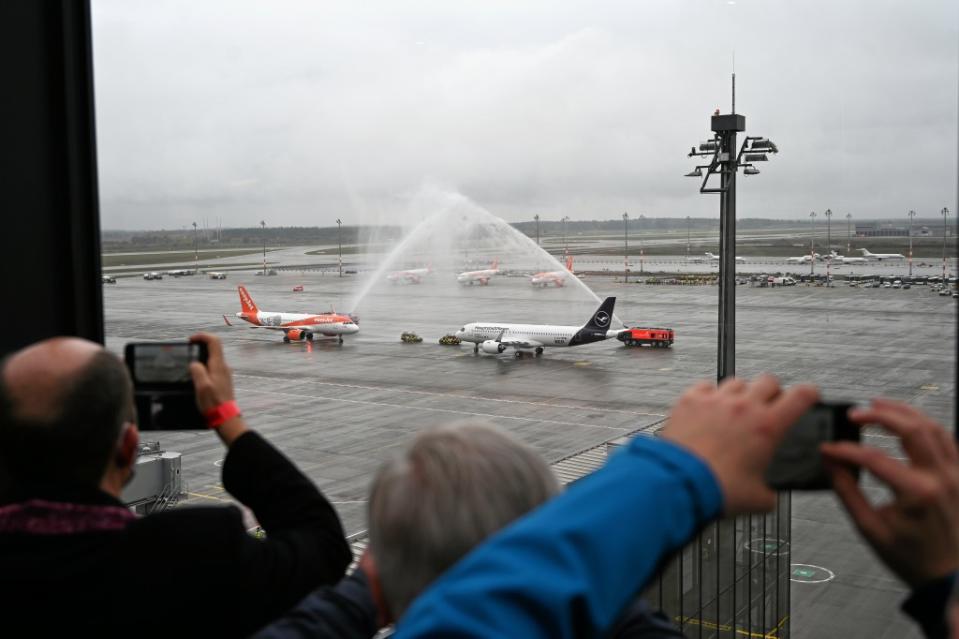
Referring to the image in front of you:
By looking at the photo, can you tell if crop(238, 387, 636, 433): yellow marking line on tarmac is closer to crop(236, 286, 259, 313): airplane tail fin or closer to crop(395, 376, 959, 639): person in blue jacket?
crop(236, 286, 259, 313): airplane tail fin

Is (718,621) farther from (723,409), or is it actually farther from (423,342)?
(423,342)

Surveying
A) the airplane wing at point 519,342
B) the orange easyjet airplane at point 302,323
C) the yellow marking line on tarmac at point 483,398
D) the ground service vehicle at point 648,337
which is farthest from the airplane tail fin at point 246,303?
the ground service vehicle at point 648,337

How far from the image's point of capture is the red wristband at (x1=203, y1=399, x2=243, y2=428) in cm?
164

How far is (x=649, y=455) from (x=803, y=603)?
36.0 feet

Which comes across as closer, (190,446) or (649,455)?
(649,455)

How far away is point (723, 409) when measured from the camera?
821 mm

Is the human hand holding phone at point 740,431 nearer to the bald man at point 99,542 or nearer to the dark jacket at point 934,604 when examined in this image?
the dark jacket at point 934,604

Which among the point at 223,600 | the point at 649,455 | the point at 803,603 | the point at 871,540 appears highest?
the point at 649,455

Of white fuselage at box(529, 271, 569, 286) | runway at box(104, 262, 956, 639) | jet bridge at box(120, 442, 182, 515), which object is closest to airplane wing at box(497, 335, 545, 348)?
runway at box(104, 262, 956, 639)

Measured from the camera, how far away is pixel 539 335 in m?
26.7

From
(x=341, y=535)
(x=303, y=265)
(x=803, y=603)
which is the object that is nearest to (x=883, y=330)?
(x=803, y=603)

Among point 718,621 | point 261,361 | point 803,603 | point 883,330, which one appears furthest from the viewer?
point 261,361

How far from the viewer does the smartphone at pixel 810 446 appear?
0.91m

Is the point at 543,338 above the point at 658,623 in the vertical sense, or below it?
below
